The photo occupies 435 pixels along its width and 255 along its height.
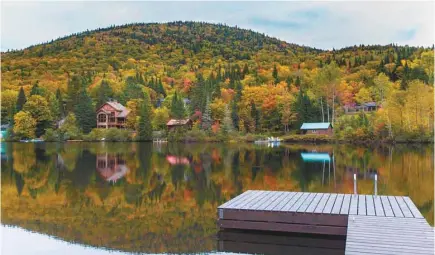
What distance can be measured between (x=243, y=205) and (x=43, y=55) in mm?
98320

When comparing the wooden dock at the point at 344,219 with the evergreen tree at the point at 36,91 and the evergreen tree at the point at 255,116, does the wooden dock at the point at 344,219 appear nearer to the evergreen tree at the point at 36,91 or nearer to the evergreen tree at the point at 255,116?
the evergreen tree at the point at 255,116

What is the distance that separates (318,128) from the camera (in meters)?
55.3

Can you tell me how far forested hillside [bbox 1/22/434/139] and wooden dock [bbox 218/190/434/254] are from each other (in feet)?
126

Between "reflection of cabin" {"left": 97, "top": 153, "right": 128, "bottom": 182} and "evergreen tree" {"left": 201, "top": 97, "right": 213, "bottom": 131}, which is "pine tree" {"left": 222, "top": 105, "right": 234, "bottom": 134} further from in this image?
"reflection of cabin" {"left": 97, "top": 153, "right": 128, "bottom": 182}

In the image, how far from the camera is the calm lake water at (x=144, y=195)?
9852 mm

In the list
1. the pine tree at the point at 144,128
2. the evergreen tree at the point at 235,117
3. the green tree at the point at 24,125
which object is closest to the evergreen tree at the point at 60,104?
the green tree at the point at 24,125

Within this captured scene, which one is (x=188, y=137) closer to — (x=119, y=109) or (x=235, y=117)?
(x=235, y=117)

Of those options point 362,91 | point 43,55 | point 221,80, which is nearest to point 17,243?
point 362,91

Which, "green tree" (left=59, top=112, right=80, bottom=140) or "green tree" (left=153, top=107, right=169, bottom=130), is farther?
"green tree" (left=153, top=107, right=169, bottom=130)

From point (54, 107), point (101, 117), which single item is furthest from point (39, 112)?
point (101, 117)

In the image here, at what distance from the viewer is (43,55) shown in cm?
9938

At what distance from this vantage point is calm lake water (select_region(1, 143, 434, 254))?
32.3ft

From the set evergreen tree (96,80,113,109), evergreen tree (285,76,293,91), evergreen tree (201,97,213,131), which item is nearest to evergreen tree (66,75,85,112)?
evergreen tree (96,80,113,109)

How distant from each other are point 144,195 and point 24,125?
5194 cm
